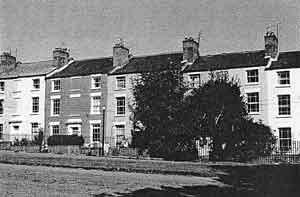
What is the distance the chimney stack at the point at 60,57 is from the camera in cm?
4816

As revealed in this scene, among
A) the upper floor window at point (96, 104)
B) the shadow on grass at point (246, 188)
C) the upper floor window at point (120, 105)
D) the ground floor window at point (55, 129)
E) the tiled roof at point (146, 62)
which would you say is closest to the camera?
the shadow on grass at point (246, 188)

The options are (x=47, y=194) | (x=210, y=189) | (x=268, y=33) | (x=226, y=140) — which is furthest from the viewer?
(x=268, y=33)

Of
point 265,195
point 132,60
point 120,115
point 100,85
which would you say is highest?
point 132,60

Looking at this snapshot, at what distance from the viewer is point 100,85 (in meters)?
44.2

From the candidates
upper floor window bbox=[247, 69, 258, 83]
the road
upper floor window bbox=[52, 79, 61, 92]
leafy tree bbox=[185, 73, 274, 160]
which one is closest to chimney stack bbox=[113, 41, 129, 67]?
upper floor window bbox=[52, 79, 61, 92]

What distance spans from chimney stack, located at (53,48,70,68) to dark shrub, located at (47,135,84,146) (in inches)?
415

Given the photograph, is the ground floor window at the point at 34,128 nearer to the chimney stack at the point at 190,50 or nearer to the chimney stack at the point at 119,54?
the chimney stack at the point at 119,54

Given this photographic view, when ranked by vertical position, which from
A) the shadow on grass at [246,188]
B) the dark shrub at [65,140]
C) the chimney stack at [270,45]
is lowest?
the shadow on grass at [246,188]

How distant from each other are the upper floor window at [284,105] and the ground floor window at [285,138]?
1.42 m

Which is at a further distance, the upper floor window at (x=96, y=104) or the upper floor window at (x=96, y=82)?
the upper floor window at (x=96, y=82)

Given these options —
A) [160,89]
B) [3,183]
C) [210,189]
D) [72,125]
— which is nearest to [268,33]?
[160,89]

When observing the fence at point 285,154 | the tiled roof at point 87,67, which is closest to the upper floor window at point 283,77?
the fence at point 285,154

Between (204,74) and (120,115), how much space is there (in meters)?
8.93

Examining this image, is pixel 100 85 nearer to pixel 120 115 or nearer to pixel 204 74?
pixel 120 115
